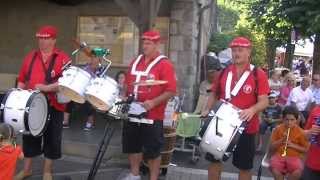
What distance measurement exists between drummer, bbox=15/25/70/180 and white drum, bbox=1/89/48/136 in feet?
0.70

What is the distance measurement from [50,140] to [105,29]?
5836 mm

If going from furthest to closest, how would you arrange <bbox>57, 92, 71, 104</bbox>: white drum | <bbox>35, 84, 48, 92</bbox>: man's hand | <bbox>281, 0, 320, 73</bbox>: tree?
<bbox>281, 0, 320, 73</bbox>: tree, <bbox>57, 92, 71, 104</bbox>: white drum, <bbox>35, 84, 48, 92</bbox>: man's hand

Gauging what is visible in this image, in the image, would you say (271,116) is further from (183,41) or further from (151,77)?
(151,77)

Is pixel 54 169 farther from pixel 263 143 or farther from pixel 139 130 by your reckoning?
pixel 263 143

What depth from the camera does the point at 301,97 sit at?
33.2 ft

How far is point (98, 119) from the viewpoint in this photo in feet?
36.3

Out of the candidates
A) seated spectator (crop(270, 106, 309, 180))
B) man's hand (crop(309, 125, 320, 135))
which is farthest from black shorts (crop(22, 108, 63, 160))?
man's hand (crop(309, 125, 320, 135))

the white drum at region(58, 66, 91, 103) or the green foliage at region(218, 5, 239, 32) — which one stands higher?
the green foliage at region(218, 5, 239, 32)

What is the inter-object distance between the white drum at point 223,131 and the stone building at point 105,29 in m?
5.91

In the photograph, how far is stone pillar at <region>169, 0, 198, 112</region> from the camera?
445 inches

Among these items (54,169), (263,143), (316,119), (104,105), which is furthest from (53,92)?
(263,143)

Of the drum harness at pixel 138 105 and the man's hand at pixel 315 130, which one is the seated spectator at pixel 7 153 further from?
the man's hand at pixel 315 130

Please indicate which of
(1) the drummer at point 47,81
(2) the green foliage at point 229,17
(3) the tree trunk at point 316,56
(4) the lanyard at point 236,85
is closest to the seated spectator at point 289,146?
(4) the lanyard at point 236,85

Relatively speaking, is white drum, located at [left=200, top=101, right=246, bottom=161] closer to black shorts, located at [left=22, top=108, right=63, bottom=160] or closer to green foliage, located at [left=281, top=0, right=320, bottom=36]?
black shorts, located at [left=22, top=108, right=63, bottom=160]
